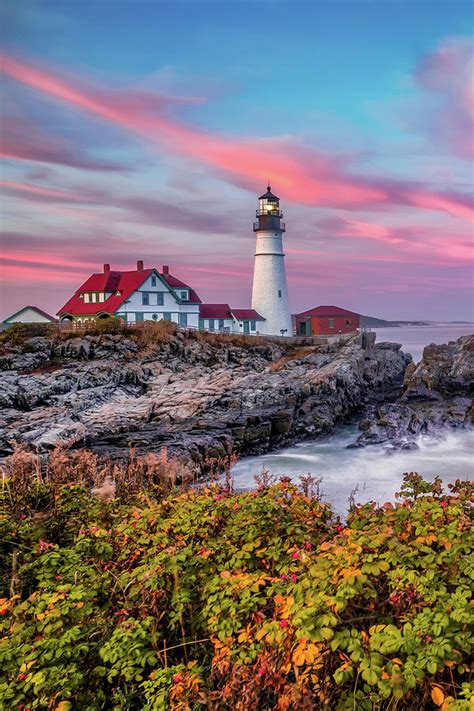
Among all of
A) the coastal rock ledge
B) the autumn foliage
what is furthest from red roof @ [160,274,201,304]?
the autumn foliage

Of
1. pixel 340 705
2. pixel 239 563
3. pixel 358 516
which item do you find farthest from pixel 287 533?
pixel 340 705

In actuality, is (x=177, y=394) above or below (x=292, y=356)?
below

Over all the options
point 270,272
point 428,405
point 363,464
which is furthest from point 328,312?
point 363,464

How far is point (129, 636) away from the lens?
338 cm

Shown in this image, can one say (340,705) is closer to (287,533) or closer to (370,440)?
(287,533)

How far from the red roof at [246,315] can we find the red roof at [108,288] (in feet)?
33.4

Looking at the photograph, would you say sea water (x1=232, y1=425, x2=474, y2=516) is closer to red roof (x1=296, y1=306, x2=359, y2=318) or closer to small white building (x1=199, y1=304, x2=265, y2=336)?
small white building (x1=199, y1=304, x2=265, y2=336)

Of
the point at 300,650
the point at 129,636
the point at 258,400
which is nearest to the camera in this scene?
the point at 300,650

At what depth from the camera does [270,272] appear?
4778 centimetres

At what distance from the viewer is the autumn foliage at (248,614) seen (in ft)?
9.93

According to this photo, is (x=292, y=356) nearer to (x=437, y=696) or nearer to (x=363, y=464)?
(x=363, y=464)

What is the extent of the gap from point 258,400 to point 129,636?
18.8 metres

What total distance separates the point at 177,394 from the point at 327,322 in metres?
33.9

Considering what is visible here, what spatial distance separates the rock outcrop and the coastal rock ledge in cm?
213
